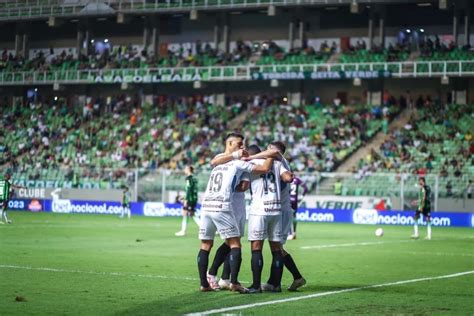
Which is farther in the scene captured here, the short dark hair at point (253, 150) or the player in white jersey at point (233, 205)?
the short dark hair at point (253, 150)

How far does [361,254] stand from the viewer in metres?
24.6

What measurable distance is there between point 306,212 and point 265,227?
1345 inches

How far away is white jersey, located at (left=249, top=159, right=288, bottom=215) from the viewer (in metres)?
14.7

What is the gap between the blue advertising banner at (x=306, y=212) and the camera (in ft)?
149

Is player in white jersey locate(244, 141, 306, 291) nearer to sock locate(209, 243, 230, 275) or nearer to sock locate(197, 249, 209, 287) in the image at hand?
sock locate(209, 243, 230, 275)

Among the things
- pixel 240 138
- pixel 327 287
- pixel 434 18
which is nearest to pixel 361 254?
pixel 327 287

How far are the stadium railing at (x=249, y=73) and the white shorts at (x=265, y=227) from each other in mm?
43173

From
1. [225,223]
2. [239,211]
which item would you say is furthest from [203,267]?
[239,211]

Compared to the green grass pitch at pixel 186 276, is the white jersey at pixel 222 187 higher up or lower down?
higher up

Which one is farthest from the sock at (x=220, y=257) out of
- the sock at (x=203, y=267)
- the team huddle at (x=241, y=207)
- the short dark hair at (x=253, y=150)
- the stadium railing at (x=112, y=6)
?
the stadium railing at (x=112, y=6)

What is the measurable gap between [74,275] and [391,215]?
31.2m

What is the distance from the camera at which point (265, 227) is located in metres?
14.7

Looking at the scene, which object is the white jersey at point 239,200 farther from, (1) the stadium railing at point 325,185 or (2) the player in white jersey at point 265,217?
(1) the stadium railing at point 325,185

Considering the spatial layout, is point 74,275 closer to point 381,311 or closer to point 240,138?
point 240,138
